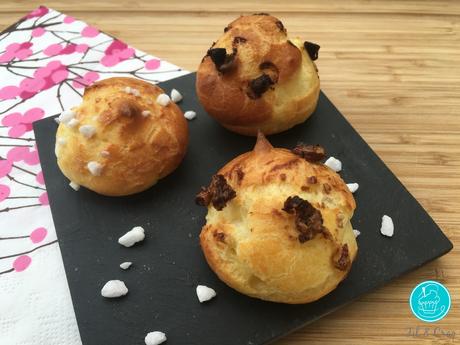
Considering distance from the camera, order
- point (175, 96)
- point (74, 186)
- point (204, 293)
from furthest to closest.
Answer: point (175, 96)
point (74, 186)
point (204, 293)

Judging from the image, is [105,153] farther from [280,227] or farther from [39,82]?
[39,82]

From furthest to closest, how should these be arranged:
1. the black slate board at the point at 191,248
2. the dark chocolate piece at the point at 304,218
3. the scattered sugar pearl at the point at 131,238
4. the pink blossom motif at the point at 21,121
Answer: the pink blossom motif at the point at 21,121 → the scattered sugar pearl at the point at 131,238 → the black slate board at the point at 191,248 → the dark chocolate piece at the point at 304,218

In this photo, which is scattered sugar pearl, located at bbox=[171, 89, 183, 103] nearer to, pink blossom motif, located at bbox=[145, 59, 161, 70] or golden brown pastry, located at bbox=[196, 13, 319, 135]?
golden brown pastry, located at bbox=[196, 13, 319, 135]

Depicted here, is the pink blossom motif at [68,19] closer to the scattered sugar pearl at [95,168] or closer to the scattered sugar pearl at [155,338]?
the scattered sugar pearl at [95,168]

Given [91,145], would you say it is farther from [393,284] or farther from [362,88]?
[362,88]

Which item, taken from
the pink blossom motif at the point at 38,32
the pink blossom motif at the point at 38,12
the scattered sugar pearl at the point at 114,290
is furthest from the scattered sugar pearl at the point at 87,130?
the pink blossom motif at the point at 38,12

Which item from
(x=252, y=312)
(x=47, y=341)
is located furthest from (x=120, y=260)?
(x=252, y=312)

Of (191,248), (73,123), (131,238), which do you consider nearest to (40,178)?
(73,123)
